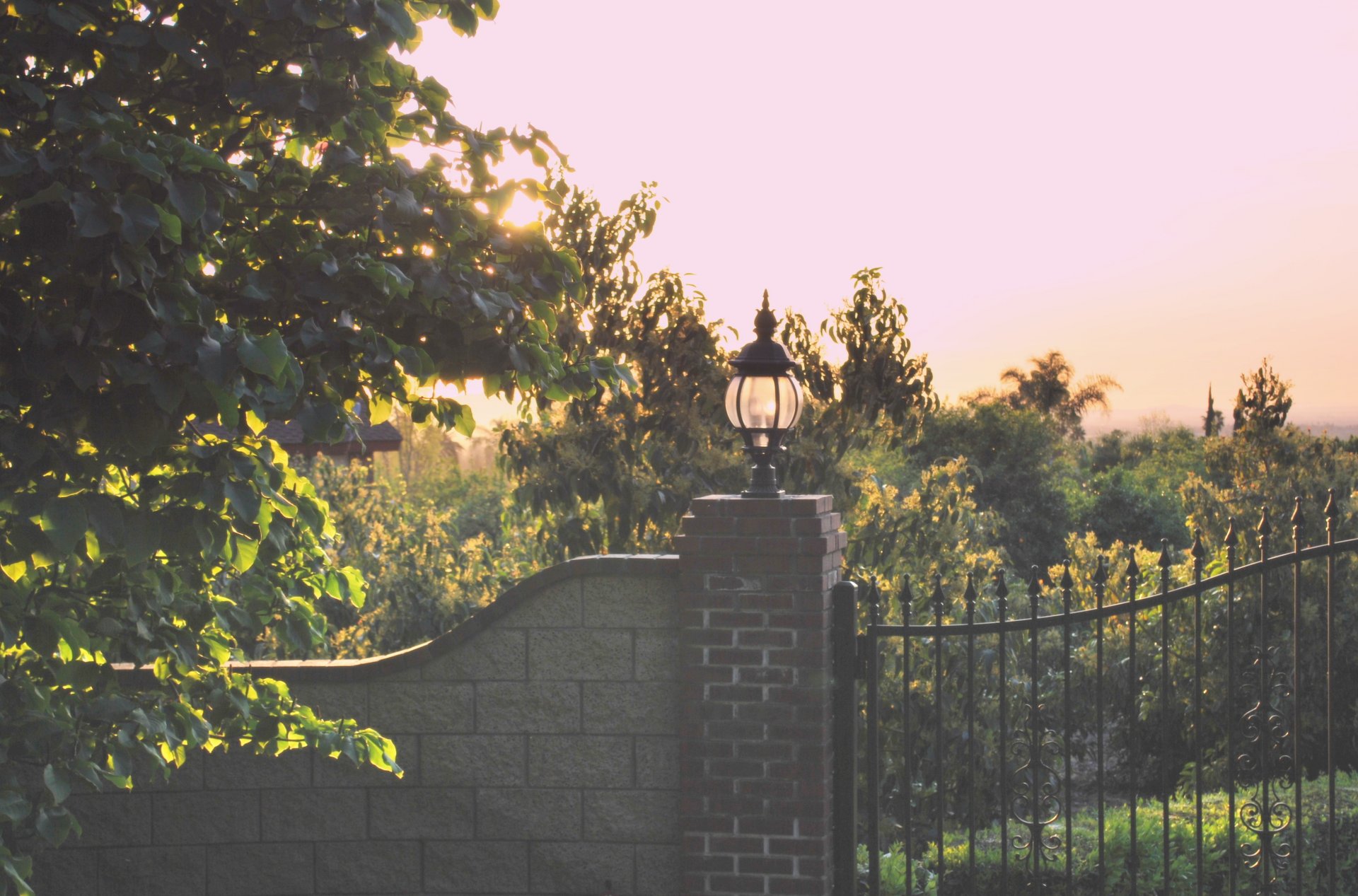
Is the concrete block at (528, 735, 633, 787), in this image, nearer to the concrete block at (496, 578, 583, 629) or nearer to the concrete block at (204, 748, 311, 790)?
the concrete block at (496, 578, 583, 629)

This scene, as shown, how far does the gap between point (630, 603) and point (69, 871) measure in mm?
2826

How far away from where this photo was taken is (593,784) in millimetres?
5332

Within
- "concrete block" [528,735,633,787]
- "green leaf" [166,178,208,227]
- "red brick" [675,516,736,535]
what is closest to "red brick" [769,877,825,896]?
"concrete block" [528,735,633,787]

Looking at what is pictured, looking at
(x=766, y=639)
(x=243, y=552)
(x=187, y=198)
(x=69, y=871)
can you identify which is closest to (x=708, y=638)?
(x=766, y=639)

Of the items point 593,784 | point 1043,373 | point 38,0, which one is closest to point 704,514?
point 593,784

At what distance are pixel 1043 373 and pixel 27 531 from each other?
57.6m

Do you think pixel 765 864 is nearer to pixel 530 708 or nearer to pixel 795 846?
pixel 795 846

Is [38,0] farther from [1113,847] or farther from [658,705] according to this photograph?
[1113,847]

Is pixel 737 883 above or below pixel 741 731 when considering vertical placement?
below

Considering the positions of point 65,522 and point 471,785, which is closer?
point 65,522

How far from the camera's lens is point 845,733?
5266 mm

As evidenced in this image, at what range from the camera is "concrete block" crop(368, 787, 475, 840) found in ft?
17.8

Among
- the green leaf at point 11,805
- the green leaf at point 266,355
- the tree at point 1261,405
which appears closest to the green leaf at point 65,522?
the green leaf at point 266,355

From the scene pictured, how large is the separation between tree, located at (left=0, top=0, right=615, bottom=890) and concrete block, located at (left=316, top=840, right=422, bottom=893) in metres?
0.97
